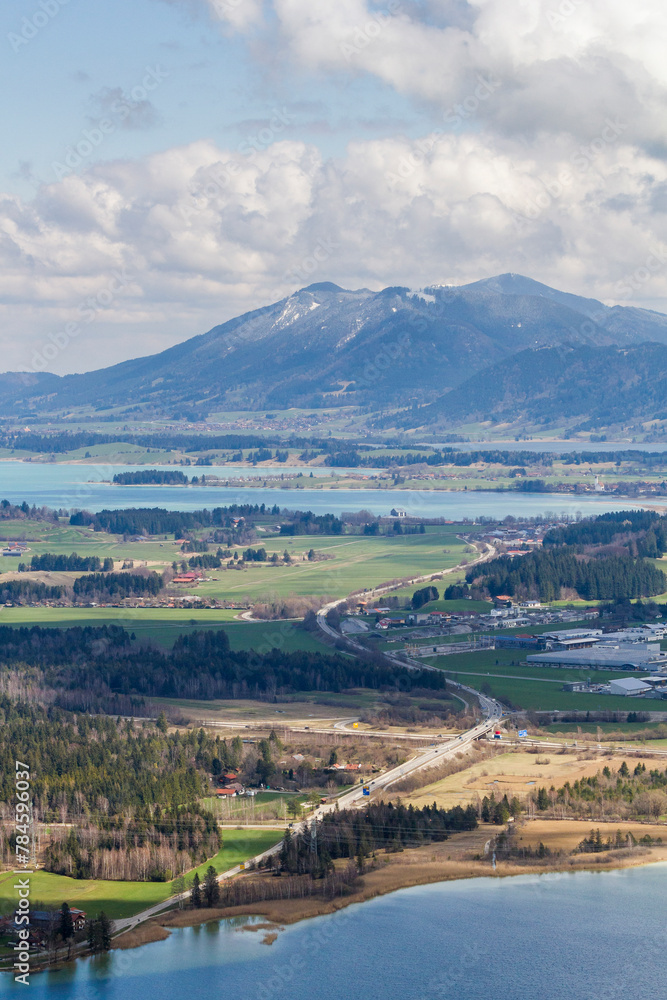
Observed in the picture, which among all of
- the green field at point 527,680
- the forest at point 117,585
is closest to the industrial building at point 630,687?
the green field at point 527,680

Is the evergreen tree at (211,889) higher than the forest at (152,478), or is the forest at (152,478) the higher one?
the forest at (152,478)

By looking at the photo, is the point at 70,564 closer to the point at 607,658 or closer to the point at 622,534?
the point at 622,534

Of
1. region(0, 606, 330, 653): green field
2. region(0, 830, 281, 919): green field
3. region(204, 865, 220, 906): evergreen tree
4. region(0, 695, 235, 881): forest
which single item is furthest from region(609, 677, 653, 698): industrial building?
region(204, 865, 220, 906): evergreen tree

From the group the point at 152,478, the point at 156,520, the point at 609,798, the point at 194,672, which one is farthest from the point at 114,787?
the point at 152,478

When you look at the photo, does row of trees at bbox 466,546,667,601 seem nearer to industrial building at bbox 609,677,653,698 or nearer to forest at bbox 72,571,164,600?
forest at bbox 72,571,164,600

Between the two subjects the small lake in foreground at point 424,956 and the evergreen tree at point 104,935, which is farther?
the evergreen tree at point 104,935

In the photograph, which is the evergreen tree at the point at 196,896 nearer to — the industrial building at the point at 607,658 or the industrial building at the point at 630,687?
the industrial building at the point at 630,687
